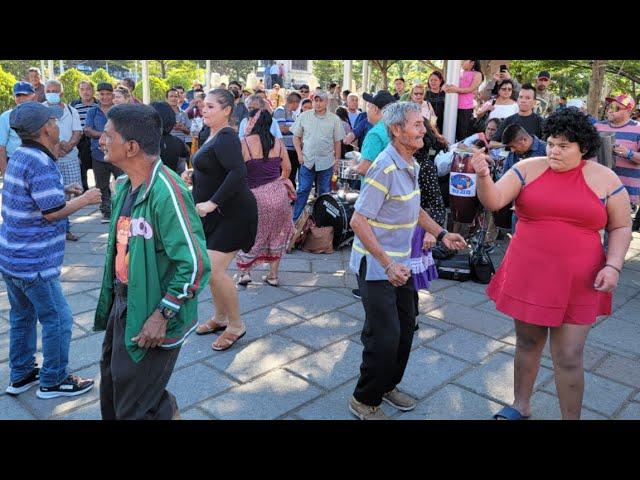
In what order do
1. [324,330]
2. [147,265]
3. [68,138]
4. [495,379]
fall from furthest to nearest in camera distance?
[68,138], [324,330], [495,379], [147,265]

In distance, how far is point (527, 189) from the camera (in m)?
3.00

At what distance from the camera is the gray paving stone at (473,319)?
475cm

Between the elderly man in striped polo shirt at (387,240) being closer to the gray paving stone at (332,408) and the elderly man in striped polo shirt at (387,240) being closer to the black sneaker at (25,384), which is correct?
the gray paving stone at (332,408)

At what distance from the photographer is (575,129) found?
2875 mm

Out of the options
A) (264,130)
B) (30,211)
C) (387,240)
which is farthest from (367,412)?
(264,130)

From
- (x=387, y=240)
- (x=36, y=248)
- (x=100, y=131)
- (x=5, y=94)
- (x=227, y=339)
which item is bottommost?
(x=227, y=339)

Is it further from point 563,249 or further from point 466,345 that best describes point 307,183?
point 563,249

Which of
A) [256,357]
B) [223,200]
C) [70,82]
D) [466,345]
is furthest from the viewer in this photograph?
[70,82]

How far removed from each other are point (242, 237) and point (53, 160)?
1.42 m

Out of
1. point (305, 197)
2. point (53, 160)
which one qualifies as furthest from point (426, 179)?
point (305, 197)

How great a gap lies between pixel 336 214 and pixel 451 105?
8.62ft

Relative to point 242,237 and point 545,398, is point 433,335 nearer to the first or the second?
point 545,398

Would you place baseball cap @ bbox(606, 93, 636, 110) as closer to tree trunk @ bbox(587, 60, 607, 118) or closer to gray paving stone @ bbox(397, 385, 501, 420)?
gray paving stone @ bbox(397, 385, 501, 420)

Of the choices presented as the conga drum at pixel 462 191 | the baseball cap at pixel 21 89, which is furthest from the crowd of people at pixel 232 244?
the baseball cap at pixel 21 89
